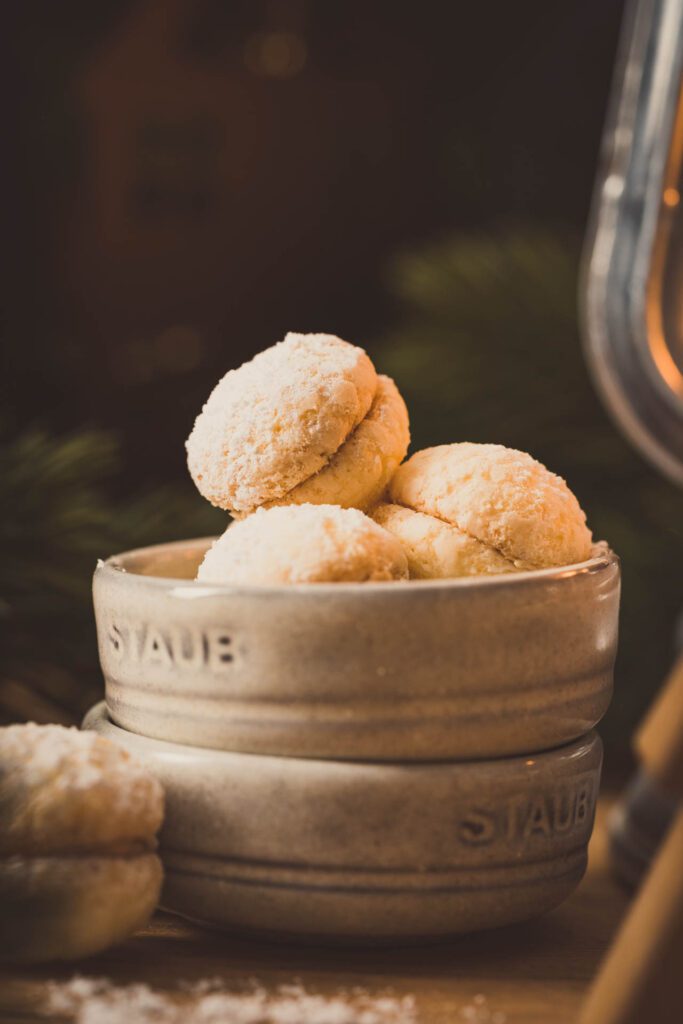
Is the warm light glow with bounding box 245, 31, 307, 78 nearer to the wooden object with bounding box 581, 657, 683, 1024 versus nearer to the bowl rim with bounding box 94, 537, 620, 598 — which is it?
the bowl rim with bounding box 94, 537, 620, 598

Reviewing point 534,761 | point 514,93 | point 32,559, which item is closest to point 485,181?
point 514,93

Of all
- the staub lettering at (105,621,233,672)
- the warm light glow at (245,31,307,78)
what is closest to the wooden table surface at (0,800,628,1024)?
the staub lettering at (105,621,233,672)

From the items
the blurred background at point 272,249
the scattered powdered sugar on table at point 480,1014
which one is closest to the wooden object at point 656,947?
the scattered powdered sugar on table at point 480,1014

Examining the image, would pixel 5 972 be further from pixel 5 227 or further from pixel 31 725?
pixel 5 227

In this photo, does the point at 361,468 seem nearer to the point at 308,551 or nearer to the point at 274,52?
the point at 308,551

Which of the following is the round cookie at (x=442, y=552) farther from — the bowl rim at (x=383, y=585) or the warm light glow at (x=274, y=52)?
the warm light glow at (x=274, y=52)

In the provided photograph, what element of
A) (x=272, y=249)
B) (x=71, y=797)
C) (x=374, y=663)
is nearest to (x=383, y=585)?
(x=374, y=663)
